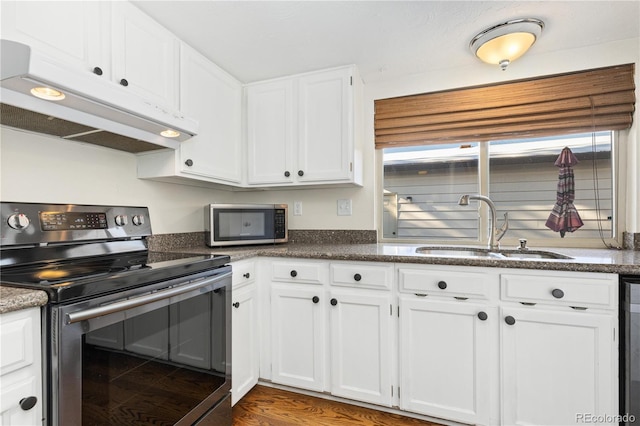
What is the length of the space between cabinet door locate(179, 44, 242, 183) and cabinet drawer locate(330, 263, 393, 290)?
3.23ft

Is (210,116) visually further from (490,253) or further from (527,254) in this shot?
(527,254)

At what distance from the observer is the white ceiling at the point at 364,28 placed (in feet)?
4.95

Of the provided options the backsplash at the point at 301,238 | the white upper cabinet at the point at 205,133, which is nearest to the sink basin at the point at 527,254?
the backsplash at the point at 301,238

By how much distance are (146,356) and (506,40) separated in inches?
87.3

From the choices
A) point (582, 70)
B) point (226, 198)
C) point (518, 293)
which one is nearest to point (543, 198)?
point (582, 70)

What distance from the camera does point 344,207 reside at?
94.0 inches

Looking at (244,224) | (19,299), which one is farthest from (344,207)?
(19,299)

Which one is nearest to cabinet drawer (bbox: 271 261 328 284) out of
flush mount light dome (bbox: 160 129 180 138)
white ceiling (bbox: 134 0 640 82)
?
flush mount light dome (bbox: 160 129 180 138)

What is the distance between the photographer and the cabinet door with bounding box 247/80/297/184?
2178mm

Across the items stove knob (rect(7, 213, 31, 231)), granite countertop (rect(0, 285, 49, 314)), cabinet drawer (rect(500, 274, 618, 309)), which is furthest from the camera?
cabinet drawer (rect(500, 274, 618, 309))

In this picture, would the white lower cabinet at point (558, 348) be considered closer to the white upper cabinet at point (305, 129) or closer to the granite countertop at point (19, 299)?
the white upper cabinet at point (305, 129)

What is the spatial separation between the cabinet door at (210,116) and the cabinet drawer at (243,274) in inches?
24.2

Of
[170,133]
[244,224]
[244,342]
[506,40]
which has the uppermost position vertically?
[506,40]

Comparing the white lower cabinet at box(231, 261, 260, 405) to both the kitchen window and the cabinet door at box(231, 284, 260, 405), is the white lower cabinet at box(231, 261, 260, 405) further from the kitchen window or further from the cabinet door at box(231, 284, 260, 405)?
the kitchen window
